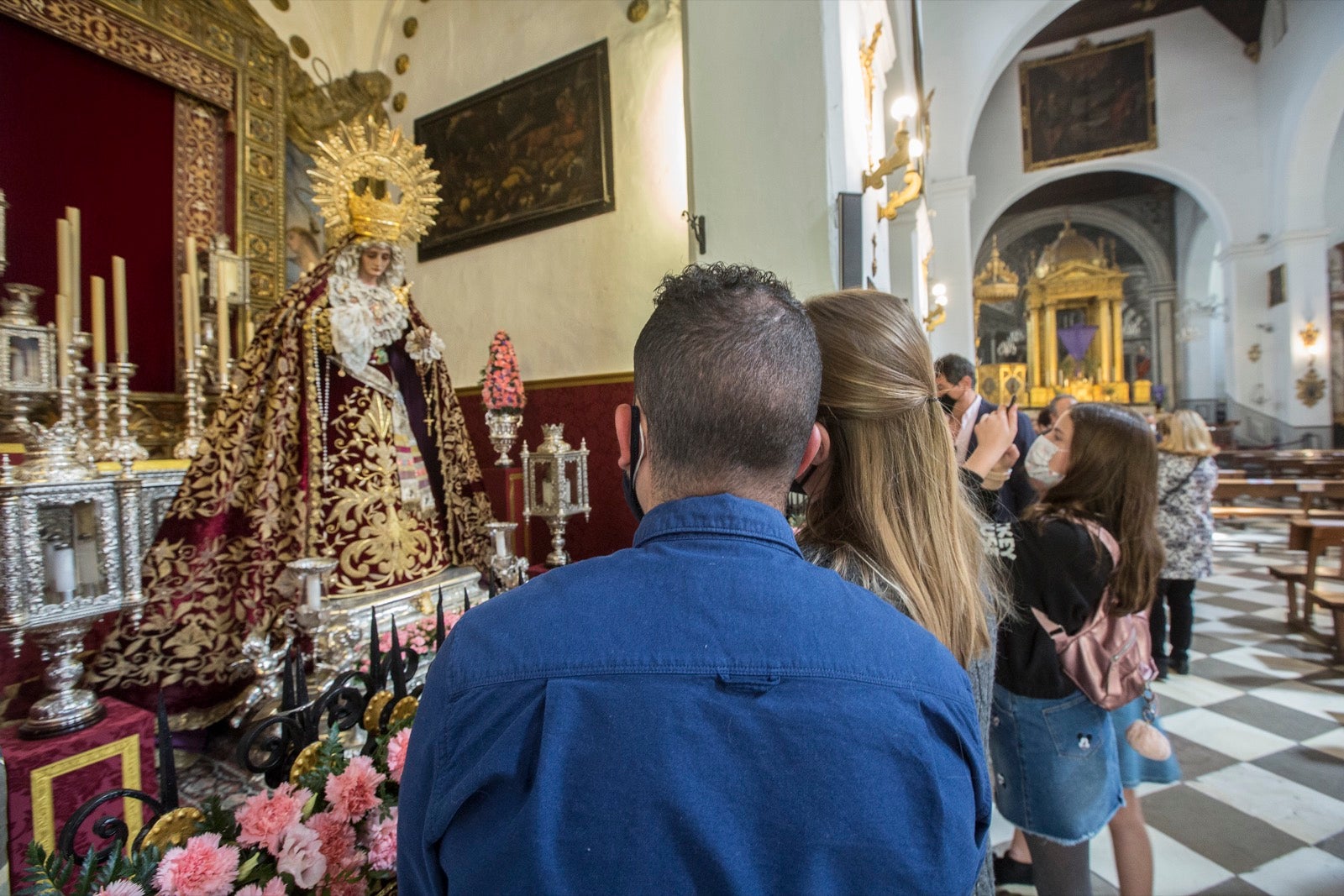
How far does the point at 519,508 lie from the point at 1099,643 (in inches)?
141

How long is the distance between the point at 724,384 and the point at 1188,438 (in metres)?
4.42

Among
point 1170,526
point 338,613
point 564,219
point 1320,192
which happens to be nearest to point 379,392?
point 338,613

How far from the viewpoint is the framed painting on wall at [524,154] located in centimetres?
512

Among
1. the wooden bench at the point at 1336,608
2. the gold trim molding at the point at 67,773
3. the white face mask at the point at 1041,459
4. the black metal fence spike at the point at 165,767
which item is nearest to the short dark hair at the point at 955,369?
the white face mask at the point at 1041,459

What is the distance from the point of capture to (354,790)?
1.28 metres

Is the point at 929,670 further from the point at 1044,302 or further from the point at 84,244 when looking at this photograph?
the point at 1044,302

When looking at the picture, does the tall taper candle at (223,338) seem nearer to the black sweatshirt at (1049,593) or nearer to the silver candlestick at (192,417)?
the silver candlestick at (192,417)

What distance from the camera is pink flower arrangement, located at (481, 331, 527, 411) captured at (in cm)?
441

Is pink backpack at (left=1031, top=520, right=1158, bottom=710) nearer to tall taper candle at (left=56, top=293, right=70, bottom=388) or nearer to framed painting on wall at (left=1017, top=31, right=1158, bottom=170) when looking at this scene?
tall taper candle at (left=56, top=293, right=70, bottom=388)

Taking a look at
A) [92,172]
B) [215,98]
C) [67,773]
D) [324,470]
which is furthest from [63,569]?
[215,98]

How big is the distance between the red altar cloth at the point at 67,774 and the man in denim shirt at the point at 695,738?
76.6 inches

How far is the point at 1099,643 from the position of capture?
182cm

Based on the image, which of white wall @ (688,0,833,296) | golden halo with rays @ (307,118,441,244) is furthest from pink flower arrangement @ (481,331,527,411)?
white wall @ (688,0,833,296)

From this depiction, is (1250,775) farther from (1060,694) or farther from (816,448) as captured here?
(816,448)
